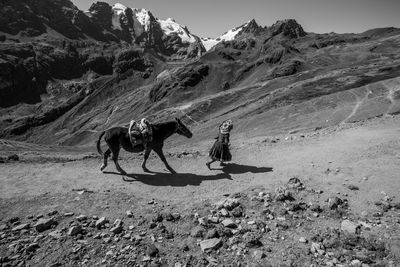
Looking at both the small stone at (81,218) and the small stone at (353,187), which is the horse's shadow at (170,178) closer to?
the small stone at (81,218)

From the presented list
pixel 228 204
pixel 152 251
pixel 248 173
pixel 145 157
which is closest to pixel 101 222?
pixel 152 251

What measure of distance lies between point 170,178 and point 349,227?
7822mm

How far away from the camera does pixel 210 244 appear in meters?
8.46

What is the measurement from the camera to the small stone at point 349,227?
8.62 m

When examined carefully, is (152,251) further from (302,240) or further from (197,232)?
(302,240)

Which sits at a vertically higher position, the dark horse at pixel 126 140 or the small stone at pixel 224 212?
the dark horse at pixel 126 140

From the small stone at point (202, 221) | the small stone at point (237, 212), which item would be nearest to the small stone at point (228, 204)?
the small stone at point (237, 212)

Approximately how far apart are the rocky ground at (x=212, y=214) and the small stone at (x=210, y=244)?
0.10 ft

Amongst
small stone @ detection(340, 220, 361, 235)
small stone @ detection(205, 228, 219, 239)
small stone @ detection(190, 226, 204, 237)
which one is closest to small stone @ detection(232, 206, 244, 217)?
small stone @ detection(205, 228, 219, 239)

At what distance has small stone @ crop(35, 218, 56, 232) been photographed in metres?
9.37

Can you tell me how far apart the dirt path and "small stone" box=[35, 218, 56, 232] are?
2.60 metres

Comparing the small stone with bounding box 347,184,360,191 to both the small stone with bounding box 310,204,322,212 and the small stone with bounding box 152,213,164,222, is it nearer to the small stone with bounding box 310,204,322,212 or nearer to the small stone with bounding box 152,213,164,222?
the small stone with bounding box 310,204,322,212

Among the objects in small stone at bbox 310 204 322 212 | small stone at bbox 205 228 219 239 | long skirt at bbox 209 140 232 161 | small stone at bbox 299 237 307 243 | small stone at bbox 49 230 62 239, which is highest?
long skirt at bbox 209 140 232 161

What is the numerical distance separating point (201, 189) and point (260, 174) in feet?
10.5
